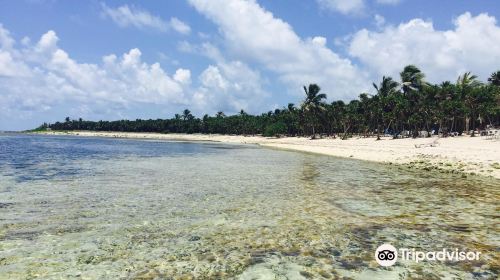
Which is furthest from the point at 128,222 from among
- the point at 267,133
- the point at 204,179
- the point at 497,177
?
the point at 267,133

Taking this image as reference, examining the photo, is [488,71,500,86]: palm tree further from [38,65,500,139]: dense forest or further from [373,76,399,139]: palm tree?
[373,76,399,139]: palm tree

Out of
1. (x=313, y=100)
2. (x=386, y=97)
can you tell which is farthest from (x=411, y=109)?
(x=313, y=100)

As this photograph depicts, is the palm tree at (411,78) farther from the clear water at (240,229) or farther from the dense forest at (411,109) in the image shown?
the clear water at (240,229)

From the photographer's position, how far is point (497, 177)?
2639cm

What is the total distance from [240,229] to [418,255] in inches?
218

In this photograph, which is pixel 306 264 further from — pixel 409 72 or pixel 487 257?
pixel 409 72

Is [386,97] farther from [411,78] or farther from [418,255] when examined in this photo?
[418,255]

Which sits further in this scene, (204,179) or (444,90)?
(444,90)

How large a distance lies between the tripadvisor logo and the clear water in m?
0.26

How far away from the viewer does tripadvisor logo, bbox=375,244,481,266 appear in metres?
9.66

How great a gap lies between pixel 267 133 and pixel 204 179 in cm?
11835

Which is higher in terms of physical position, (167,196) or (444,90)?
(444,90)

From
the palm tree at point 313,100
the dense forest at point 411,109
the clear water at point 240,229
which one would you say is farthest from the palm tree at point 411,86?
the clear water at point 240,229

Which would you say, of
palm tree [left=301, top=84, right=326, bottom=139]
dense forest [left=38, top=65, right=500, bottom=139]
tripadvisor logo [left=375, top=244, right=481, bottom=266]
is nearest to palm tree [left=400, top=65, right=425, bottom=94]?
dense forest [left=38, top=65, right=500, bottom=139]
